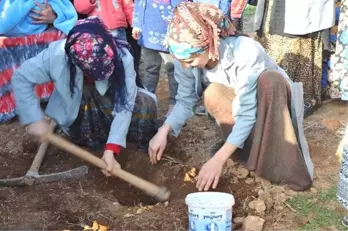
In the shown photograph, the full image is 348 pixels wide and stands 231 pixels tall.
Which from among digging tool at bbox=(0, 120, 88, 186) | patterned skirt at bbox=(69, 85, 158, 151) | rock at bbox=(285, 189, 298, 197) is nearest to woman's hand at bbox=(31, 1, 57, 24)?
patterned skirt at bbox=(69, 85, 158, 151)

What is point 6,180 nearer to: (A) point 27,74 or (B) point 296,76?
(A) point 27,74

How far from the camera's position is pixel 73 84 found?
12.4 feet

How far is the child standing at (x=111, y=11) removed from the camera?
462 centimetres

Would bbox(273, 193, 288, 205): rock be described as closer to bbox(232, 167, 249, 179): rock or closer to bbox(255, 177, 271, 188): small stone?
bbox(255, 177, 271, 188): small stone

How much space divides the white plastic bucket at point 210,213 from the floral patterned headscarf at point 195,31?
0.86 metres

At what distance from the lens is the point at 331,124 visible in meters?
4.56

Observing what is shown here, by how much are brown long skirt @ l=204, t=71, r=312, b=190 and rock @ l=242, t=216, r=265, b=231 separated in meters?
0.55

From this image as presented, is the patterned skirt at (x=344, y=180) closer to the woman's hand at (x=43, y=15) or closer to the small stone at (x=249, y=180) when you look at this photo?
the small stone at (x=249, y=180)

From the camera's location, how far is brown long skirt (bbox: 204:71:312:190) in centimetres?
332

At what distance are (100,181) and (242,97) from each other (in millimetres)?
1194

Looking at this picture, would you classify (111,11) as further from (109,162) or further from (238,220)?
(238,220)

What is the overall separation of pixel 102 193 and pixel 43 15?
70.9 inches

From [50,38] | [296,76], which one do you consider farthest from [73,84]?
[296,76]

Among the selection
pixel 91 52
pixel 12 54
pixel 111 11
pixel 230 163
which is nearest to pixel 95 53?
pixel 91 52
